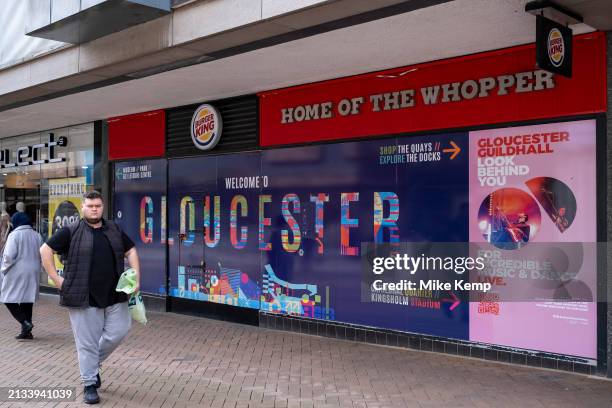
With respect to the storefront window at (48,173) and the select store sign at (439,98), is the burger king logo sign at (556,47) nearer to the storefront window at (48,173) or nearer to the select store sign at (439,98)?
the select store sign at (439,98)

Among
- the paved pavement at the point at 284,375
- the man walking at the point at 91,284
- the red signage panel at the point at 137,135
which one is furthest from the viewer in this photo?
the red signage panel at the point at 137,135

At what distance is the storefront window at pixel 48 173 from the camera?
1309 centimetres

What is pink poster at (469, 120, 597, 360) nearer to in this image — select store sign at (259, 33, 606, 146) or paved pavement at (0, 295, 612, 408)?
select store sign at (259, 33, 606, 146)

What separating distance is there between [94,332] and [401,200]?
396cm

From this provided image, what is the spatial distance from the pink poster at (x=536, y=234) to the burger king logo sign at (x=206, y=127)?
4.40 m

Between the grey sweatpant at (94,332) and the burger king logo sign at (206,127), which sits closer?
the grey sweatpant at (94,332)

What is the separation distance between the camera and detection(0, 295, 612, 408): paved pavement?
5.64 m

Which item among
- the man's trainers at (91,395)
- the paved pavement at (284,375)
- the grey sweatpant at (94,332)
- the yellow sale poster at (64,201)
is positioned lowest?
the paved pavement at (284,375)

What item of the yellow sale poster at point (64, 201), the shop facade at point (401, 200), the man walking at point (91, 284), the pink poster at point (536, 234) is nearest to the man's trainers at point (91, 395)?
the man walking at point (91, 284)

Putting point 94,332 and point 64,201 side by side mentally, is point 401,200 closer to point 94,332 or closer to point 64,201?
point 94,332

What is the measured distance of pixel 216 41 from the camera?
277 inches

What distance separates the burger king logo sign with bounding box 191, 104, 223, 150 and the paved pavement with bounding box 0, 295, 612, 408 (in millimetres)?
3166

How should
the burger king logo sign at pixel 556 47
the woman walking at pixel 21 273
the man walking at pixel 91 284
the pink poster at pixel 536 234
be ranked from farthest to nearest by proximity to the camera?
the woman walking at pixel 21 273, the pink poster at pixel 536 234, the burger king logo sign at pixel 556 47, the man walking at pixel 91 284

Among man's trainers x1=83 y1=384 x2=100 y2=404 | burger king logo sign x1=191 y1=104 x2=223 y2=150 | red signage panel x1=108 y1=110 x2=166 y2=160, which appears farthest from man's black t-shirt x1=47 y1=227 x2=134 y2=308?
red signage panel x1=108 y1=110 x2=166 y2=160
